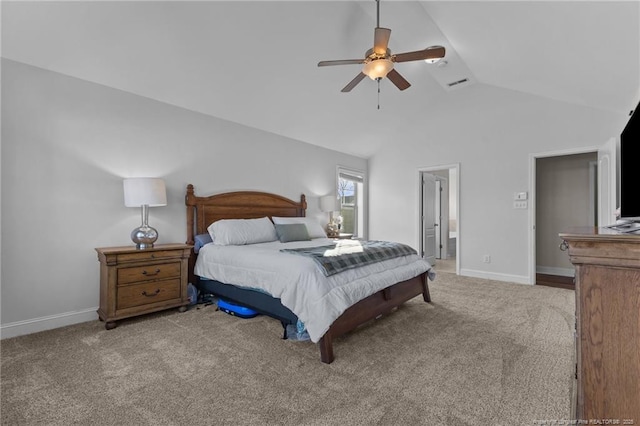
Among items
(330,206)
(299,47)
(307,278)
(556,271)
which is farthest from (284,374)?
(556,271)

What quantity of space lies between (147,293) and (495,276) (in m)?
4.98

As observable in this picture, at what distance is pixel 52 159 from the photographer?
2816 millimetres

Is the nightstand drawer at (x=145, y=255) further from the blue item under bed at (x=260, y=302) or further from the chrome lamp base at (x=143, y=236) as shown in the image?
the blue item under bed at (x=260, y=302)

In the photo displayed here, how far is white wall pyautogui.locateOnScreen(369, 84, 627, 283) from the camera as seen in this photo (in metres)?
4.34

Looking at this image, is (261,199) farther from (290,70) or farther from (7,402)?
(7,402)

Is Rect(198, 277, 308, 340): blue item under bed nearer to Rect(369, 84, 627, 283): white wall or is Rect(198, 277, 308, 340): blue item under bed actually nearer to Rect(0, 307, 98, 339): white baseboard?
Rect(0, 307, 98, 339): white baseboard

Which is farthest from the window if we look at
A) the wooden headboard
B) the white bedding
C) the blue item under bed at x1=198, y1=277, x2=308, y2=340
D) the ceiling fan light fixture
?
the ceiling fan light fixture

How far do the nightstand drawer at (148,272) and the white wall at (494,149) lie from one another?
4.39m

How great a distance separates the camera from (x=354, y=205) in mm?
6586

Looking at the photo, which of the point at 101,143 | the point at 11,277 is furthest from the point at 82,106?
the point at 11,277

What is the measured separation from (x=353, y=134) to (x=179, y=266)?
3.80 meters

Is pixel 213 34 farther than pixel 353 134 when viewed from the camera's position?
No

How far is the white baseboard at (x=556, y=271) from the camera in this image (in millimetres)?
5249

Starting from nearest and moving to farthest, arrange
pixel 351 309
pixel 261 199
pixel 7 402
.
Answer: pixel 7 402 < pixel 351 309 < pixel 261 199
